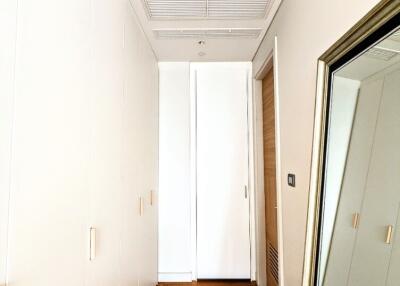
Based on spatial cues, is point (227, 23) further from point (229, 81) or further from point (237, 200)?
point (237, 200)

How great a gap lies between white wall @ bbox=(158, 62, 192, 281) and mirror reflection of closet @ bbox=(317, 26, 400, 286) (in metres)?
1.80

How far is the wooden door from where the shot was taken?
214cm

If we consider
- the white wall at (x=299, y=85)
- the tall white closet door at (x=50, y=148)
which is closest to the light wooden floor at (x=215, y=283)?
the white wall at (x=299, y=85)

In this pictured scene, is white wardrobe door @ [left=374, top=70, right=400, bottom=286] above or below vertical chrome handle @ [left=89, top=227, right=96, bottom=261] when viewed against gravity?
above

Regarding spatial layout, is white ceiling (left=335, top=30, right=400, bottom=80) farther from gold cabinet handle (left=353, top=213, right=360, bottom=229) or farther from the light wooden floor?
the light wooden floor

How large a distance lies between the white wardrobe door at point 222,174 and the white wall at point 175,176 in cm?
14

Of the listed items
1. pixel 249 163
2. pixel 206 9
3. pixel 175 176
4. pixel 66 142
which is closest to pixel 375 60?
pixel 66 142

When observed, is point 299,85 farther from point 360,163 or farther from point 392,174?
point 392,174

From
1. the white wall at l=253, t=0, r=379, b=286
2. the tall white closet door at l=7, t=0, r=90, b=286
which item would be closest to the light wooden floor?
the white wall at l=253, t=0, r=379, b=286

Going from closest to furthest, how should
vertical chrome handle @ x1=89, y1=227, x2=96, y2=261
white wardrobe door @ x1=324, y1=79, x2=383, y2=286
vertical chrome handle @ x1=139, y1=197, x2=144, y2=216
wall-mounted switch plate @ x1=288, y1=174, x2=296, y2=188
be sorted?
1. white wardrobe door @ x1=324, y1=79, x2=383, y2=286
2. vertical chrome handle @ x1=89, y1=227, x2=96, y2=261
3. wall-mounted switch plate @ x1=288, y1=174, x2=296, y2=188
4. vertical chrome handle @ x1=139, y1=197, x2=144, y2=216

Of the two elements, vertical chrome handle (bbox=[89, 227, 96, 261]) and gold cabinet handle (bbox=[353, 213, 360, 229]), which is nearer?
gold cabinet handle (bbox=[353, 213, 360, 229])

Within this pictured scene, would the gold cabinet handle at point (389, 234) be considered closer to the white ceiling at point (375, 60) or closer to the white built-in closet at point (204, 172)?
the white ceiling at point (375, 60)

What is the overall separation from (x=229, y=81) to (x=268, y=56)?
30.1 inches

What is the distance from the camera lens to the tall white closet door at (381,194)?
0.70 m
